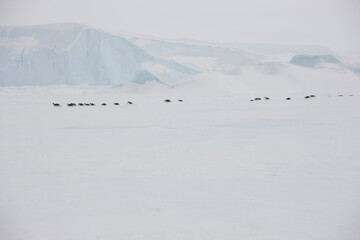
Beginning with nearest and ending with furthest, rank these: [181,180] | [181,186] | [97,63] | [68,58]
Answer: [181,186] < [181,180] < [68,58] < [97,63]

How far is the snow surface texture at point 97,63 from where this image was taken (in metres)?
42.9

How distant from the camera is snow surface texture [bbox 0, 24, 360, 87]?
141ft

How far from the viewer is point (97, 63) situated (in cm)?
4406

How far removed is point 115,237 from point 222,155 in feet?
12.8

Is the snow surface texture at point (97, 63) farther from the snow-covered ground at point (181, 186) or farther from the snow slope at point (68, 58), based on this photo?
the snow-covered ground at point (181, 186)

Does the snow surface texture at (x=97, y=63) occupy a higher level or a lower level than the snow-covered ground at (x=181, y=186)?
lower

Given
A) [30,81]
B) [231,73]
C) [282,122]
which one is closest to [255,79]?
[231,73]

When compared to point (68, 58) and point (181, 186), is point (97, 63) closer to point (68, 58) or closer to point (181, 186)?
point (68, 58)

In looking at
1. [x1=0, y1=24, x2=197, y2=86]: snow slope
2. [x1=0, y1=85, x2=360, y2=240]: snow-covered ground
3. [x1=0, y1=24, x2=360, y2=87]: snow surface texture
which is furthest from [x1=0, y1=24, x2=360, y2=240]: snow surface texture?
[x1=0, y1=24, x2=197, y2=86]: snow slope

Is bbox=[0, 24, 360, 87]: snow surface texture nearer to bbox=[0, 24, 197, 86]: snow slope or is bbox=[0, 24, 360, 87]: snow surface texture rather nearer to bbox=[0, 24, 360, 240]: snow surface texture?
Result: bbox=[0, 24, 197, 86]: snow slope

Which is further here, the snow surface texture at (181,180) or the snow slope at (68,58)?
the snow slope at (68,58)

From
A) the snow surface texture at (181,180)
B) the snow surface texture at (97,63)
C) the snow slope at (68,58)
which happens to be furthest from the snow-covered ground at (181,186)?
the snow slope at (68,58)

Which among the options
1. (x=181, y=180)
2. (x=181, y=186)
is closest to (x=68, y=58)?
(x=181, y=180)

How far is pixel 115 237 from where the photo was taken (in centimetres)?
306
